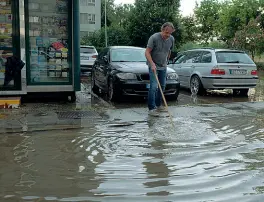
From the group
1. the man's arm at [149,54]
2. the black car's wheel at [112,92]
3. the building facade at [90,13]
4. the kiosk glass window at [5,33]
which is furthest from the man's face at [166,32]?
the building facade at [90,13]

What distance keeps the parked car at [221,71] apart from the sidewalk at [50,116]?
3.62 metres

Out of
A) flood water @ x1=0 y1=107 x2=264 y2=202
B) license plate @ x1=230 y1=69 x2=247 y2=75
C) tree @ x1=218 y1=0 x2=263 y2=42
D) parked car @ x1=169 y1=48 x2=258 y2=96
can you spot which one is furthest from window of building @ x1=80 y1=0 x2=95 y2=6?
flood water @ x1=0 y1=107 x2=264 y2=202

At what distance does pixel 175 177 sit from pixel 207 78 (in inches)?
307

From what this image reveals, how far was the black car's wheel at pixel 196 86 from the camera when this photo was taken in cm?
1199

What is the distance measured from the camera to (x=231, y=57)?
38.7ft

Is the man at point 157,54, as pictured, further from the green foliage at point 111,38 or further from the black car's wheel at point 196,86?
the green foliage at point 111,38

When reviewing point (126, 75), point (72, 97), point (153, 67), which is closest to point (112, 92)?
point (126, 75)

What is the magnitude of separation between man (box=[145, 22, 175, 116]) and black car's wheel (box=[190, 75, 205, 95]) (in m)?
3.59

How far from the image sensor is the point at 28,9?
916 cm

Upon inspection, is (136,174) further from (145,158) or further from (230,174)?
(230,174)

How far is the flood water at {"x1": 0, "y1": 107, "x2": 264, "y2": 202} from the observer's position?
371 centimetres

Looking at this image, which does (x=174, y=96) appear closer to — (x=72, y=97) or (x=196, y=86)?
(x=196, y=86)

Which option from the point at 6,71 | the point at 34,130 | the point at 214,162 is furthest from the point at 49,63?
the point at 214,162

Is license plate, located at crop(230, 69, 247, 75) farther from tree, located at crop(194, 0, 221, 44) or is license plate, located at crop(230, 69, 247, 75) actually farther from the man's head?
tree, located at crop(194, 0, 221, 44)
